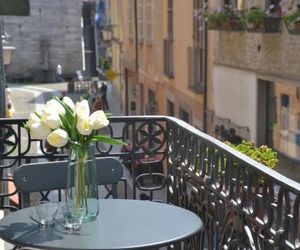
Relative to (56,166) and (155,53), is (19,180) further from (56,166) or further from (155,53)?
(155,53)

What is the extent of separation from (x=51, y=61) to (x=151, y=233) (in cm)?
4209

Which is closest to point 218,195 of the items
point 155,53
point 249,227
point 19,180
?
point 249,227

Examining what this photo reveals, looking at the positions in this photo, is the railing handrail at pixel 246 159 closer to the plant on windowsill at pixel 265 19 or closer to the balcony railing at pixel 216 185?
the balcony railing at pixel 216 185

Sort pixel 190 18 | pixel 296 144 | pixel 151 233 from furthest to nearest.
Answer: pixel 190 18 < pixel 296 144 < pixel 151 233

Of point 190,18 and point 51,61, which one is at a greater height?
point 190,18

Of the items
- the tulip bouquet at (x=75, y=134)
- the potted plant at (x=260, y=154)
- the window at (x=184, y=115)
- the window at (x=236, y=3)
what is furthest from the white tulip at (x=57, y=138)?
the window at (x=184, y=115)

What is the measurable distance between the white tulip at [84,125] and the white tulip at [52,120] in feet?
0.24

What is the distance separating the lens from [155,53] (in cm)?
1748

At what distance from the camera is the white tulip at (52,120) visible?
8.28 feet

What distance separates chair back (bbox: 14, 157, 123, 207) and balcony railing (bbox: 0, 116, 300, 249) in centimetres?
37

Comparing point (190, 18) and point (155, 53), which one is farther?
point (155, 53)

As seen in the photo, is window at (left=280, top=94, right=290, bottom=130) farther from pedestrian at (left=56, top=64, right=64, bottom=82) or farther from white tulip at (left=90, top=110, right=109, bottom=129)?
pedestrian at (left=56, top=64, right=64, bottom=82)

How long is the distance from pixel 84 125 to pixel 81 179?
214mm

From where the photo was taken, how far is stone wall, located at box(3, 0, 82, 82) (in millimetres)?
43312
